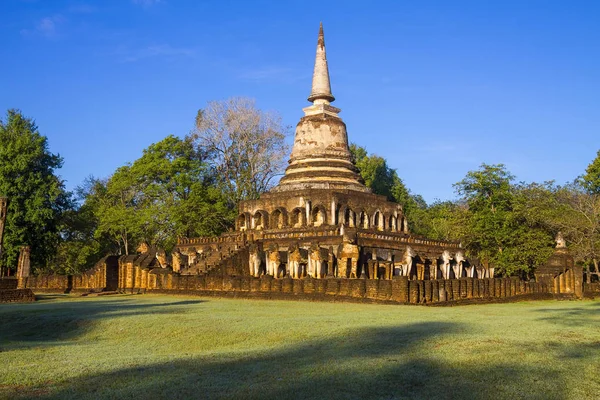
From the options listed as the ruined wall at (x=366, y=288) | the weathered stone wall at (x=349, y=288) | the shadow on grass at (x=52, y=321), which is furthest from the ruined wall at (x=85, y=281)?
the shadow on grass at (x=52, y=321)

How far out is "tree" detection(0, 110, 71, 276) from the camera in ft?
123

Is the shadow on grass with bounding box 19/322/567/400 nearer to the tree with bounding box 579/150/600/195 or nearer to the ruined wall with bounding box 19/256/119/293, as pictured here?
the ruined wall with bounding box 19/256/119/293

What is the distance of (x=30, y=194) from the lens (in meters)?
38.7

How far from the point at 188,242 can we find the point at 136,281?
7.04 meters

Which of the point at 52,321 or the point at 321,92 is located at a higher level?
the point at 321,92

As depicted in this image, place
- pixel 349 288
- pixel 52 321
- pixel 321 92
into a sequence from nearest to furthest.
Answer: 1. pixel 52 321
2. pixel 349 288
3. pixel 321 92

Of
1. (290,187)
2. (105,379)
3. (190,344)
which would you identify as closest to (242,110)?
(290,187)

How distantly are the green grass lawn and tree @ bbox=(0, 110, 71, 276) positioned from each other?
2192cm

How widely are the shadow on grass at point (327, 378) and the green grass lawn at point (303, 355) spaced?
0.06ft

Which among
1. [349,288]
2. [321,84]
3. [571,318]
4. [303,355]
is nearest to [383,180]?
[321,84]

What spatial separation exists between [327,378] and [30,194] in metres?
34.2

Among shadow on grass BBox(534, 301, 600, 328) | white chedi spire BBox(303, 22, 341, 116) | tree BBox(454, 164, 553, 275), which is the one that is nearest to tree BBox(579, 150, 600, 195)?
tree BBox(454, 164, 553, 275)

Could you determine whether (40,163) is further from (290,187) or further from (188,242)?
(290,187)

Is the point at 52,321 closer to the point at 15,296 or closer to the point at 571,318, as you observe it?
the point at 15,296
